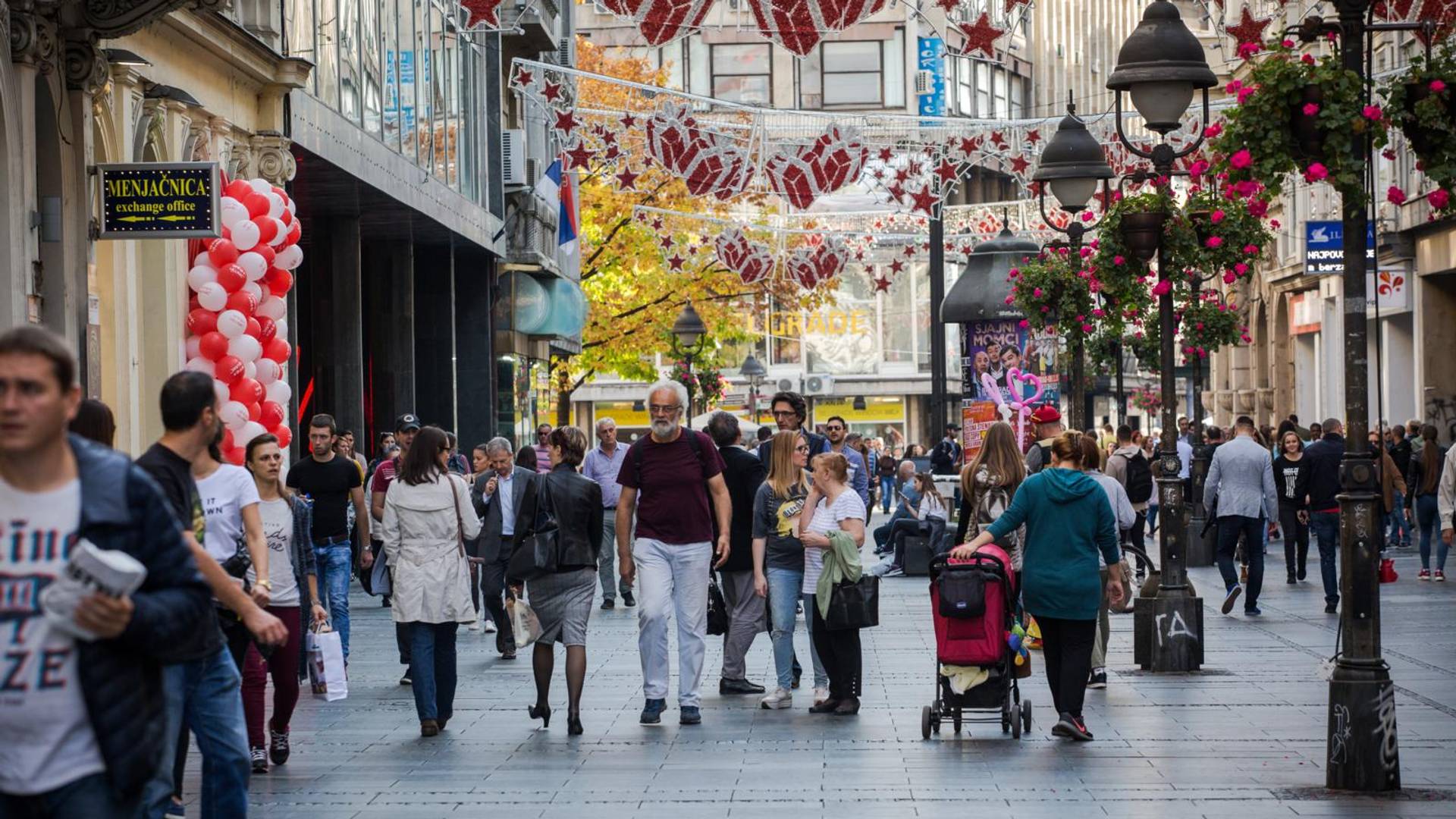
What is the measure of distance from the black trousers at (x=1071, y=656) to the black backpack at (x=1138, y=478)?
13564 mm

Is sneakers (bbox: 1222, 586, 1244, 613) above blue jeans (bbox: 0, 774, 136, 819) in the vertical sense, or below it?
below

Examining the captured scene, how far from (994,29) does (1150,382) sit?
72.7 m

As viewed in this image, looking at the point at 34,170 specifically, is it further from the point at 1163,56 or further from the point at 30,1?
the point at 1163,56

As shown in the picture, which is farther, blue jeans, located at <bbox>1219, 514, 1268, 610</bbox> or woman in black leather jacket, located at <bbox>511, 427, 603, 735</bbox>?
blue jeans, located at <bbox>1219, 514, 1268, 610</bbox>

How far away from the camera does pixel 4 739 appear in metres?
4.80

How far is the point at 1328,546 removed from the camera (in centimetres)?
2127

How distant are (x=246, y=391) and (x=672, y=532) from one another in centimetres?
568

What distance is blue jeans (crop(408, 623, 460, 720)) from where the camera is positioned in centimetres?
1211

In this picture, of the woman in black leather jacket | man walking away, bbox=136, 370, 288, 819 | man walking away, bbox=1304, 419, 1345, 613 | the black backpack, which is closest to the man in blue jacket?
man walking away, bbox=136, 370, 288, 819

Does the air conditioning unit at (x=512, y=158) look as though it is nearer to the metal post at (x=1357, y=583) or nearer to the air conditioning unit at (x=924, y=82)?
the metal post at (x=1357, y=583)

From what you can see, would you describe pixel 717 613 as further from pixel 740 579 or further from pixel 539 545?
pixel 539 545

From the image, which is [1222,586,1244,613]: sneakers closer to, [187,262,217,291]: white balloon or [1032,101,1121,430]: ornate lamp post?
[1032,101,1121,430]: ornate lamp post

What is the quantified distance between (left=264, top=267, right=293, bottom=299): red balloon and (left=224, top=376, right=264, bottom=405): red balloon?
3.31 ft

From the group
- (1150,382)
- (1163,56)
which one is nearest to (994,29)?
(1163,56)
